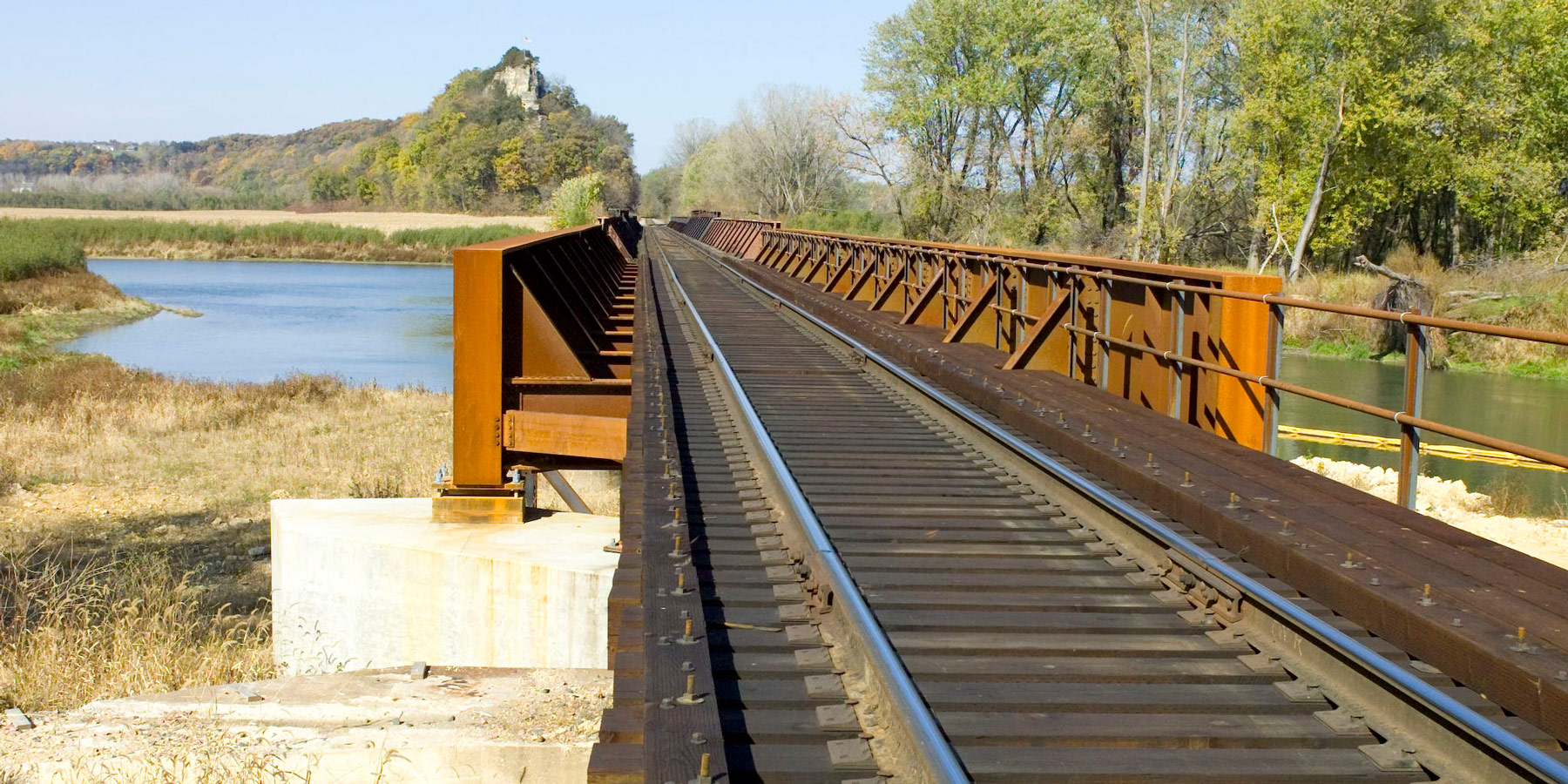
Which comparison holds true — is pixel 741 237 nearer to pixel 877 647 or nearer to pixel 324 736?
pixel 324 736

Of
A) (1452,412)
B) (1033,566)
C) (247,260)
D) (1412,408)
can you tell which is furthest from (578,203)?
(1033,566)

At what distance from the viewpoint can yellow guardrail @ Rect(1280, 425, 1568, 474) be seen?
24.4 metres

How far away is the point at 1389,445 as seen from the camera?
2484 cm

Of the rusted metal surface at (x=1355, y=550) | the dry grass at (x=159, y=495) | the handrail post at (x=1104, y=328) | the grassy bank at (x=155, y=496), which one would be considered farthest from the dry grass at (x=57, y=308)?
the rusted metal surface at (x=1355, y=550)

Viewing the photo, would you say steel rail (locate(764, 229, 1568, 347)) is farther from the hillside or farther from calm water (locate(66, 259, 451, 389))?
the hillside

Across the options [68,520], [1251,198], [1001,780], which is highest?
[1251,198]

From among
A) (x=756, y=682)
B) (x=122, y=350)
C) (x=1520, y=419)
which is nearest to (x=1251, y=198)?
(x=1520, y=419)

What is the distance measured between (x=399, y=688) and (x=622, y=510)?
176 centimetres

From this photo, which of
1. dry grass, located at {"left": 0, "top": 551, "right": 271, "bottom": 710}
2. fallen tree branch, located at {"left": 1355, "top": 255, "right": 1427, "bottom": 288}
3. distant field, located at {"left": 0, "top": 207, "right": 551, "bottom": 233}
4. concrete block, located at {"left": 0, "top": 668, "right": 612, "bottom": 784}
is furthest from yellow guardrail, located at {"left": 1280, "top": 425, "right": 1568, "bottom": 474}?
distant field, located at {"left": 0, "top": 207, "right": 551, "bottom": 233}

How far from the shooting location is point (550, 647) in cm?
821

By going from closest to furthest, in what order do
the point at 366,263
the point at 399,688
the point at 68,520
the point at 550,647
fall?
the point at 399,688 < the point at 550,647 < the point at 68,520 < the point at 366,263

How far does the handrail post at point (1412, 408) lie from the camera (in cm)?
627

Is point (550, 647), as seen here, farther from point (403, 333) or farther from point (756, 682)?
point (403, 333)

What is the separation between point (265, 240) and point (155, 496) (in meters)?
88.0
